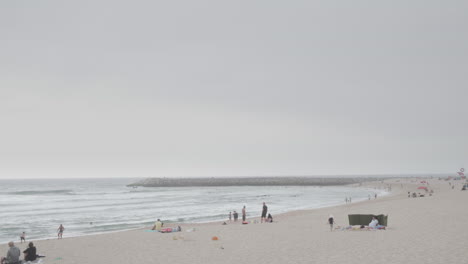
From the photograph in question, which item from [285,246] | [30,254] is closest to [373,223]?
[285,246]

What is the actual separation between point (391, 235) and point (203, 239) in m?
8.77

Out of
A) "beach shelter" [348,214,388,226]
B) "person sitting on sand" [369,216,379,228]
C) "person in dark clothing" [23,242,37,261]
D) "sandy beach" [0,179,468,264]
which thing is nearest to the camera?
"sandy beach" [0,179,468,264]

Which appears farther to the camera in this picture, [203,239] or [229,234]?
[229,234]

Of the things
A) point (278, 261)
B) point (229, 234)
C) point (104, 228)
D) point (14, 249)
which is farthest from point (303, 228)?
point (104, 228)

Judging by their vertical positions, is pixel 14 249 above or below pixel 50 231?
above

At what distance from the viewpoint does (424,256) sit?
12016 mm

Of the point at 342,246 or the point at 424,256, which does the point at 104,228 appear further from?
the point at 424,256

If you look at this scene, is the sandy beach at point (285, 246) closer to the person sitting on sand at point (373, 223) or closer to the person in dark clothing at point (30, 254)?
the person in dark clothing at point (30, 254)

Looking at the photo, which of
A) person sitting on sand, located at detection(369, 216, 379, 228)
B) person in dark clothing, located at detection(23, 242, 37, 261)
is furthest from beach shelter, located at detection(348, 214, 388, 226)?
person in dark clothing, located at detection(23, 242, 37, 261)

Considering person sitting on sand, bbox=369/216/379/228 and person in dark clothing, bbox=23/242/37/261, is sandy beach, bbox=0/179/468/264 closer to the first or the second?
person in dark clothing, bbox=23/242/37/261

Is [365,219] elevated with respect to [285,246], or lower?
elevated

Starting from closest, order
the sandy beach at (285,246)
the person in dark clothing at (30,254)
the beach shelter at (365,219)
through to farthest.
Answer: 1. the sandy beach at (285,246)
2. the person in dark clothing at (30,254)
3. the beach shelter at (365,219)

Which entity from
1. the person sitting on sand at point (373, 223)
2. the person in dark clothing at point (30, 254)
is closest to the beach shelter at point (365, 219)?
the person sitting on sand at point (373, 223)

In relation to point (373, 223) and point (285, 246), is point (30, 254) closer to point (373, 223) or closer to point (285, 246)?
point (285, 246)
